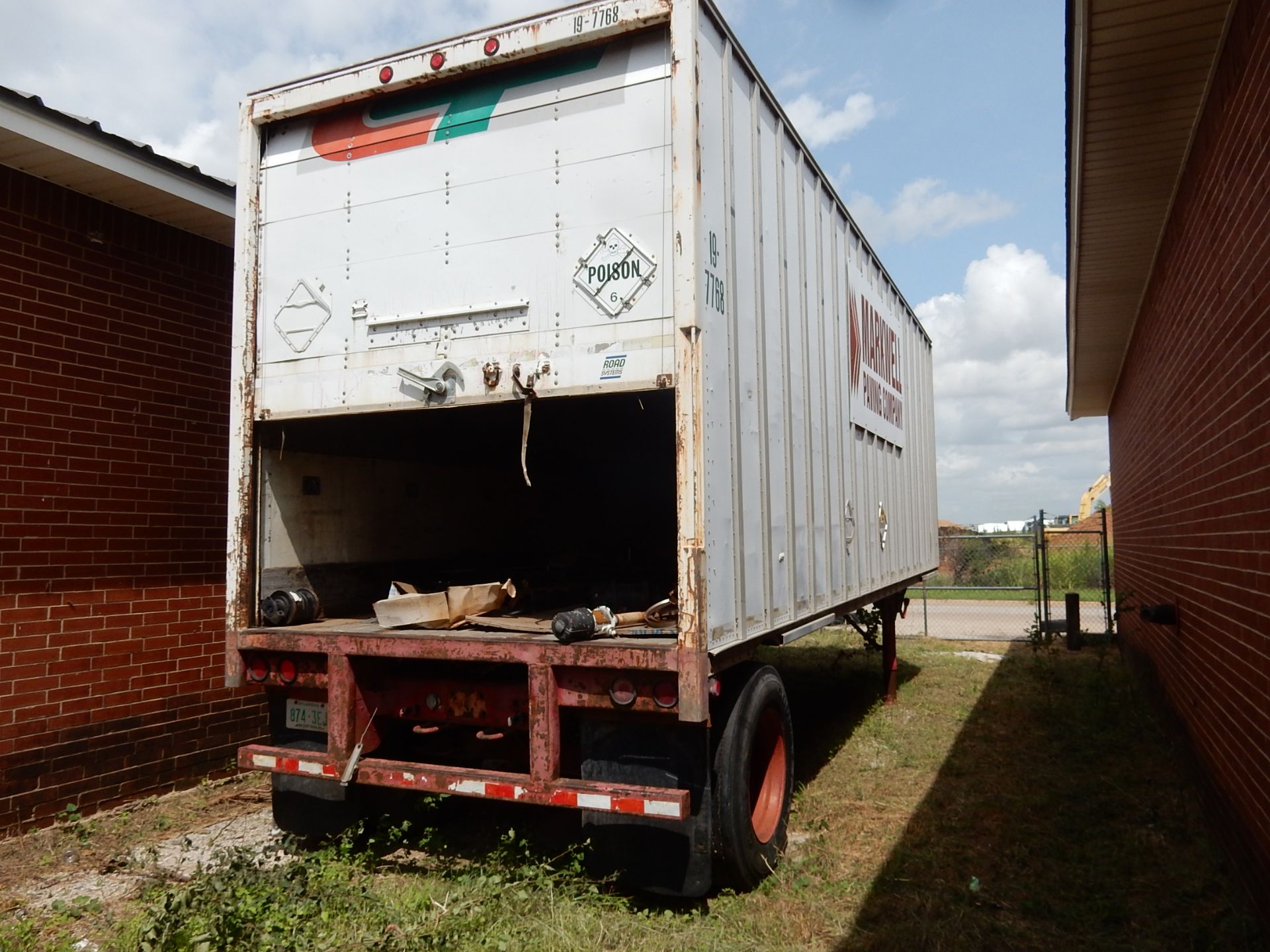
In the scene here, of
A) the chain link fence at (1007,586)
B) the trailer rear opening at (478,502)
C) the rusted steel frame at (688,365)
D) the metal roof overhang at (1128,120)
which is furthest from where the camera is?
the chain link fence at (1007,586)

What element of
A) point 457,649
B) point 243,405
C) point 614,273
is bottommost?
point 457,649

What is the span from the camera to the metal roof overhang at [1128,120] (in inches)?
155

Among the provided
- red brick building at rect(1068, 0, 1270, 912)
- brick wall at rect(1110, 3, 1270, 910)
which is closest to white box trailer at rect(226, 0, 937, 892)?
red brick building at rect(1068, 0, 1270, 912)

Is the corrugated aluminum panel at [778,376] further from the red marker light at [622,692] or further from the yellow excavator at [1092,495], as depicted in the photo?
the yellow excavator at [1092,495]

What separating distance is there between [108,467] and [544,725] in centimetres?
361

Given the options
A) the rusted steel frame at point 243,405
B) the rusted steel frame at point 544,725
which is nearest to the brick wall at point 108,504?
the rusted steel frame at point 243,405

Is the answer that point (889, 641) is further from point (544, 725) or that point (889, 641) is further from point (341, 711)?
point (341, 711)

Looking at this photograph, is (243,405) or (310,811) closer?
(243,405)

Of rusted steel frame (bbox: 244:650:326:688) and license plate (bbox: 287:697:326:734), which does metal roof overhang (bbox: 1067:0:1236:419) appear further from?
license plate (bbox: 287:697:326:734)

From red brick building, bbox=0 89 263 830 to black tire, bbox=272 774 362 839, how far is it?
1.61 m

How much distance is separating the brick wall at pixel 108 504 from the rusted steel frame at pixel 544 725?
3.31 meters

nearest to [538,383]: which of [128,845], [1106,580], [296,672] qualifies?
[296,672]

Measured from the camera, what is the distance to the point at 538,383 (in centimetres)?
387

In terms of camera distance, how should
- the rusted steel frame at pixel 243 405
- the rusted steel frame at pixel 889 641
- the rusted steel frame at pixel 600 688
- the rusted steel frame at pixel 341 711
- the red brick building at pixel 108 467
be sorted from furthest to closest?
the rusted steel frame at pixel 889 641 → the red brick building at pixel 108 467 → the rusted steel frame at pixel 243 405 → the rusted steel frame at pixel 341 711 → the rusted steel frame at pixel 600 688
